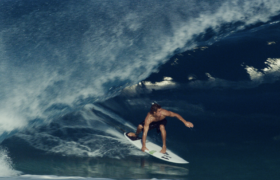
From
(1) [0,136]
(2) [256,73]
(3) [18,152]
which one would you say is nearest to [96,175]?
(3) [18,152]

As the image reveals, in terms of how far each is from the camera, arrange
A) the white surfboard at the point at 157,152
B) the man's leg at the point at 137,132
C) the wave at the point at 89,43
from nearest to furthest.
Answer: the white surfboard at the point at 157,152, the man's leg at the point at 137,132, the wave at the point at 89,43

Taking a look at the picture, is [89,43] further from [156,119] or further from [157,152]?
[157,152]

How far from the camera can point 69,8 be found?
11.9 meters

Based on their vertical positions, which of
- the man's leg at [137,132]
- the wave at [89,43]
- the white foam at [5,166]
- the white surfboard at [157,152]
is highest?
the wave at [89,43]

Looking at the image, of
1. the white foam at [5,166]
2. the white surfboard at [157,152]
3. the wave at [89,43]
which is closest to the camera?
the white foam at [5,166]

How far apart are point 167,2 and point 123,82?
515 cm

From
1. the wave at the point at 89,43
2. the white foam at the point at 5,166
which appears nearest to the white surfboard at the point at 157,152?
the wave at the point at 89,43

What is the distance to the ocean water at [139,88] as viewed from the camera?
19.6 feet

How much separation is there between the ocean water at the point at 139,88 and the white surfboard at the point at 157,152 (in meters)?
0.13

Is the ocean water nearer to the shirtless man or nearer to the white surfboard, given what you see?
the white surfboard

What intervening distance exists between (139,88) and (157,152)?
2.25m

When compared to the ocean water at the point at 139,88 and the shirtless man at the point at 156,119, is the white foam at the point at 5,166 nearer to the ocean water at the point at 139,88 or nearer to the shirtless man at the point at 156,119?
the ocean water at the point at 139,88

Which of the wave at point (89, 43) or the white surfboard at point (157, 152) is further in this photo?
the wave at point (89, 43)

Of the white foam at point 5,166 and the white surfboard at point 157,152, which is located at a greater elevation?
the white surfboard at point 157,152
